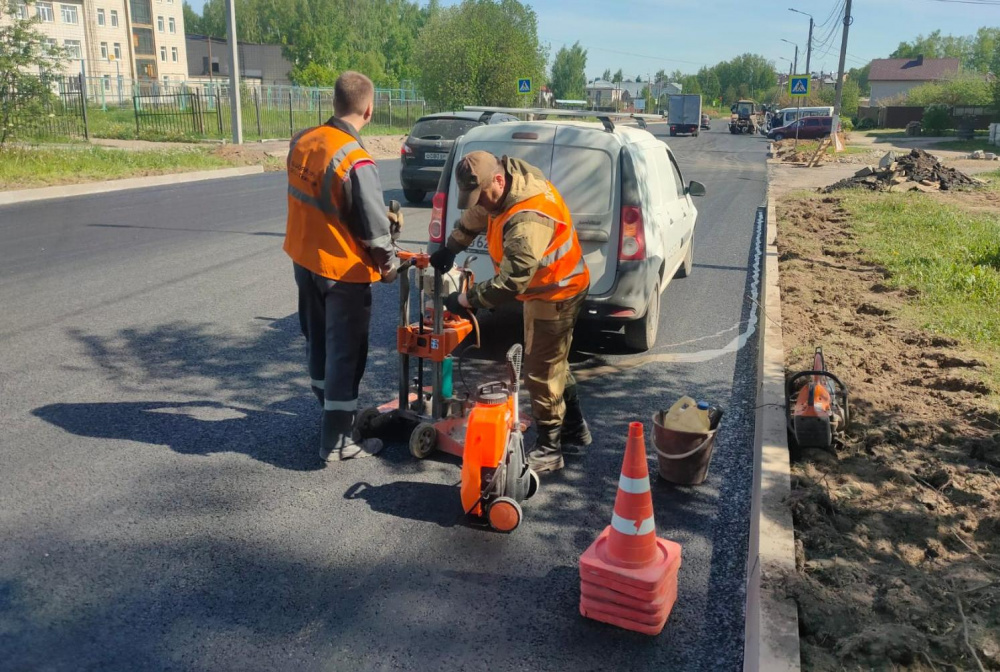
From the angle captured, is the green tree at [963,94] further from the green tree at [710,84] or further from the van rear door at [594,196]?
the green tree at [710,84]

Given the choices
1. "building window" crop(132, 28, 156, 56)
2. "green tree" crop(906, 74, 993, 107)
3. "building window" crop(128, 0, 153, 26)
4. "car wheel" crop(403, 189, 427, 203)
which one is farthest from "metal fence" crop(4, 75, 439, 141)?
"building window" crop(128, 0, 153, 26)

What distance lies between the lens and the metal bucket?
15.0 feet

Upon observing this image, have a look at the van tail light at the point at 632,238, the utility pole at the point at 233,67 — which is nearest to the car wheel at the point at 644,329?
the van tail light at the point at 632,238

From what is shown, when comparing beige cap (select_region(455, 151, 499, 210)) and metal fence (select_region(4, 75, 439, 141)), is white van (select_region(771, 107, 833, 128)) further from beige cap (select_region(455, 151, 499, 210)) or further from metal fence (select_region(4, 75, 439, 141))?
beige cap (select_region(455, 151, 499, 210))

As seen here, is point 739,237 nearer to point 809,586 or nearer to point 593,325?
point 593,325

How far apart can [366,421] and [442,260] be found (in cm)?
119

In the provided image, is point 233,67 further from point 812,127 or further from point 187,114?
point 812,127

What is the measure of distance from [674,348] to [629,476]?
4.05 m

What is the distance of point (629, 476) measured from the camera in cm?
343

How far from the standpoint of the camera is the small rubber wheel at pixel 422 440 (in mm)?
4844

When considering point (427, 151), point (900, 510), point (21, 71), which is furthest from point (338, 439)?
point (21, 71)

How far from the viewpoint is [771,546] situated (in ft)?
12.3

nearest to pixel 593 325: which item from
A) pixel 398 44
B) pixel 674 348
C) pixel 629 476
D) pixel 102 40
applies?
pixel 674 348

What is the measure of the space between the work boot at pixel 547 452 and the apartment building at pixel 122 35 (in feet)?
236
